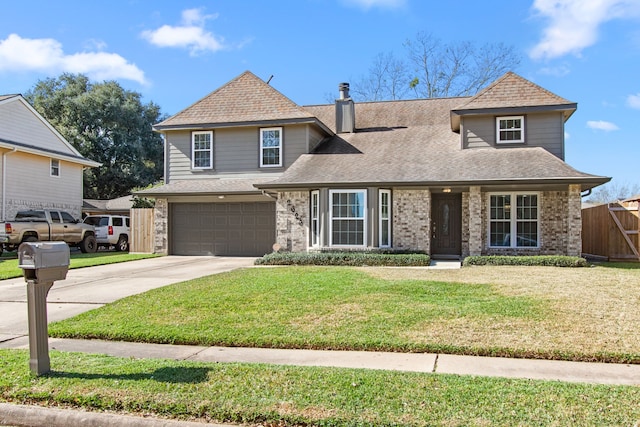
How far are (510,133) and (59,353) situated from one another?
15135mm

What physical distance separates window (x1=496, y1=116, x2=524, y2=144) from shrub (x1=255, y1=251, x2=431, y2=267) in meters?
5.18

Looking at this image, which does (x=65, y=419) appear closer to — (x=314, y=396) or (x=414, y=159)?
(x=314, y=396)

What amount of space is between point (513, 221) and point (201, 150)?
11.4 meters

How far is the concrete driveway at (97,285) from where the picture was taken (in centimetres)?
809

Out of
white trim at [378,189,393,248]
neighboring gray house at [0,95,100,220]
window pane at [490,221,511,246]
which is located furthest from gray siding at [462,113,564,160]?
neighboring gray house at [0,95,100,220]

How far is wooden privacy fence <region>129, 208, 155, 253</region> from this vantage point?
1969cm

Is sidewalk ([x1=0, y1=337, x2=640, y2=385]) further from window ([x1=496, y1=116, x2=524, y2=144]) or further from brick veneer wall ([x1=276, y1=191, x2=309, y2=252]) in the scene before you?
window ([x1=496, y1=116, x2=524, y2=144])

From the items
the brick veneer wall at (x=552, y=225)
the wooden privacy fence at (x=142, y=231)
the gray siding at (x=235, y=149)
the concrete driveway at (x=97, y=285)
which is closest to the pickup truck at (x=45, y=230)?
the wooden privacy fence at (x=142, y=231)

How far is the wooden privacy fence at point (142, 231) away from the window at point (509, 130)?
13.0m

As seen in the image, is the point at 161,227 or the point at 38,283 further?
the point at 161,227

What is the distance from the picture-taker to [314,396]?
4371mm

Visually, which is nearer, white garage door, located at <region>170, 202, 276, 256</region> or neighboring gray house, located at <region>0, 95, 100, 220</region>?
white garage door, located at <region>170, 202, 276, 256</region>

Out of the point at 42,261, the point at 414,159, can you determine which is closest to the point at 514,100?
the point at 414,159

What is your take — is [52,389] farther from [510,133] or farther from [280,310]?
[510,133]
